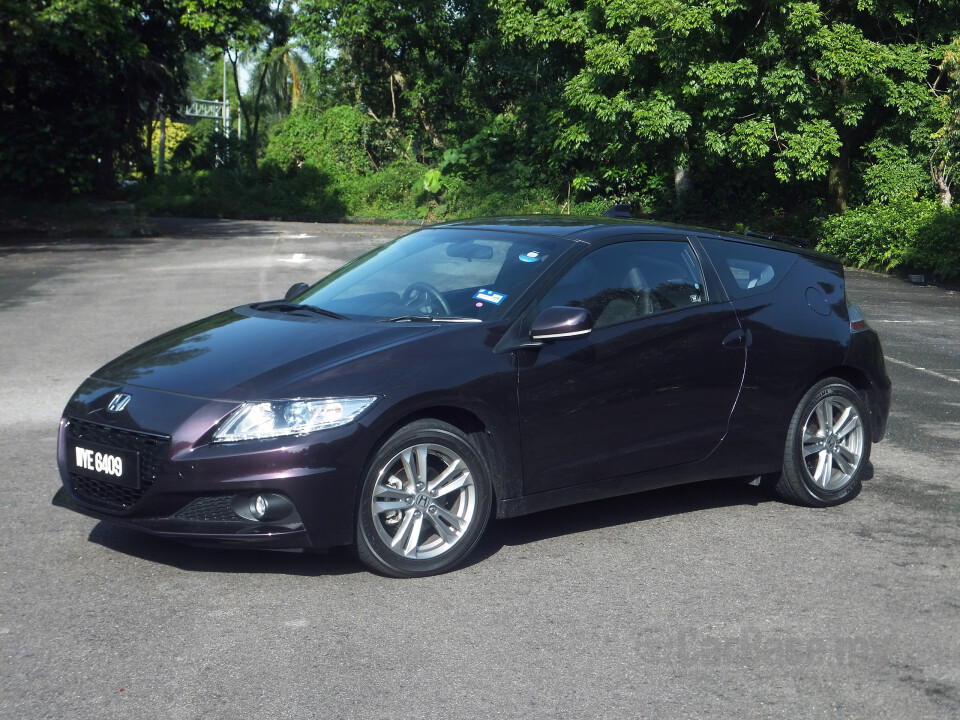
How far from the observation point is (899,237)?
2298 cm

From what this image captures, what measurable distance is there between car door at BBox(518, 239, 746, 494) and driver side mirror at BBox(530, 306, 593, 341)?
116 mm

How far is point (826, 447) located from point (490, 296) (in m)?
2.17

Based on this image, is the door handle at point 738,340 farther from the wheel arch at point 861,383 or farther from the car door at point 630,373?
the wheel arch at point 861,383

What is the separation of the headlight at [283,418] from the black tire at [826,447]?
2630 mm

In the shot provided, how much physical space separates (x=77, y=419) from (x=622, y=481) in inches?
98.2

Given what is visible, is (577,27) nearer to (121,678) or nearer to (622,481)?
(622,481)

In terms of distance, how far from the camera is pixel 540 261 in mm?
5805

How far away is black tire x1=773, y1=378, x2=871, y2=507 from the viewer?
6414mm

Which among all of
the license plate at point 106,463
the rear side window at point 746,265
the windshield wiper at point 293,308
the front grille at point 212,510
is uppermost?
the rear side window at point 746,265

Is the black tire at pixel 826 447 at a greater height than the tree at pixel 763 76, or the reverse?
the tree at pixel 763 76

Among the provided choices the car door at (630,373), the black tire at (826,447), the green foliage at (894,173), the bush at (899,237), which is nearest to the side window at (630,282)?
the car door at (630,373)

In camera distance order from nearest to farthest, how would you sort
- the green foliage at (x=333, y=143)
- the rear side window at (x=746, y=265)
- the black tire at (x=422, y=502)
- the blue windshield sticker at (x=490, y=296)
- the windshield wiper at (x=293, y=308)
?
1. the black tire at (x=422, y=502)
2. the blue windshield sticker at (x=490, y=296)
3. the windshield wiper at (x=293, y=308)
4. the rear side window at (x=746, y=265)
5. the green foliage at (x=333, y=143)

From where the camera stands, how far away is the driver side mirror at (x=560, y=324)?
5348 millimetres

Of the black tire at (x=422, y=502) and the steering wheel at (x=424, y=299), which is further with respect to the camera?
the steering wheel at (x=424, y=299)
